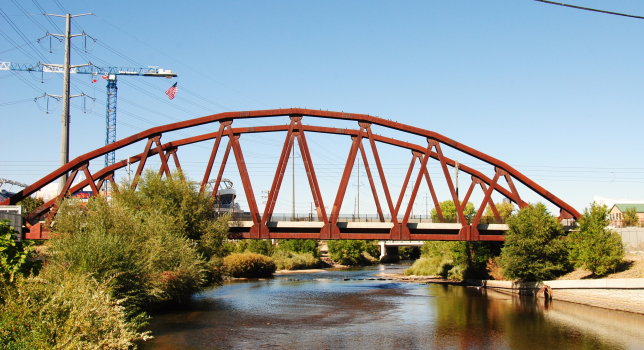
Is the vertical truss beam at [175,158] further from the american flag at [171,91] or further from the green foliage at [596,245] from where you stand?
the green foliage at [596,245]

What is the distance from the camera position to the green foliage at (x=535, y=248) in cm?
5169

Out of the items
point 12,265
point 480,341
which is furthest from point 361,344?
point 12,265

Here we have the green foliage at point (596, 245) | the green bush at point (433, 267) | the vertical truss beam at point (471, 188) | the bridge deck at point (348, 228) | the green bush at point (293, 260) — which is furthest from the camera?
the green bush at point (293, 260)

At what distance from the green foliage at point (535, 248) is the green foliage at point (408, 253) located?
101713 millimetres

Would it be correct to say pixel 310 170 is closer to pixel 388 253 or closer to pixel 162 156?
pixel 162 156

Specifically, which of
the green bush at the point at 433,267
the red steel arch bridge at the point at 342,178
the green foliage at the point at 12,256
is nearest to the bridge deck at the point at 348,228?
the red steel arch bridge at the point at 342,178

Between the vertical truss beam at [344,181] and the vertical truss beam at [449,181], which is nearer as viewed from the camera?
the vertical truss beam at [344,181]

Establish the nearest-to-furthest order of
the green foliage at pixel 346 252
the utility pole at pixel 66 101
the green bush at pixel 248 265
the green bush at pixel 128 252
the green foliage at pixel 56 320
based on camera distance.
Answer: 1. the green foliage at pixel 56 320
2. the green bush at pixel 128 252
3. the utility pole at pixel 66 101
4. the green bush at pixel 248 265
5. the green foliage at pixel 346 252

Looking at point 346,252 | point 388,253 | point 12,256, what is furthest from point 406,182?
point 388,253

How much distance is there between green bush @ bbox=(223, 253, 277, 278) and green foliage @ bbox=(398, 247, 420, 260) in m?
79.3

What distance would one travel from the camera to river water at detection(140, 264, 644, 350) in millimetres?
29328

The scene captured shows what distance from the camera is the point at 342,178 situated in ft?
177

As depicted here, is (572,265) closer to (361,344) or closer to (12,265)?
(361,344)

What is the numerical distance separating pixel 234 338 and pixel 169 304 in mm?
14320
